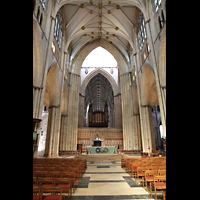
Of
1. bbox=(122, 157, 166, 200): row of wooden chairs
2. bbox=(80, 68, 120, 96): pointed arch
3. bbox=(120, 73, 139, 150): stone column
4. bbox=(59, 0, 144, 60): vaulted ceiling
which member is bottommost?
bbox=(122, 157, 166, 200): row of wooden chairs

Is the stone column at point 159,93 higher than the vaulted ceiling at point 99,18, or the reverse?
the vaulted ceiling at point 99,18

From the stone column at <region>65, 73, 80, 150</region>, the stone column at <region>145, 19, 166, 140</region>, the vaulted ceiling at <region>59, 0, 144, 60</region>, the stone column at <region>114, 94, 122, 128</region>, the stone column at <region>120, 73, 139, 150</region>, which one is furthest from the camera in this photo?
the stone column at <region>114, 94, 122, 128</region>

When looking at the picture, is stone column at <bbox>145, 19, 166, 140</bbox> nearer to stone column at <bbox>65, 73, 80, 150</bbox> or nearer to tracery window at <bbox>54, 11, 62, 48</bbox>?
tracery window at <bbox>54, 11, 62, 48</bbox>

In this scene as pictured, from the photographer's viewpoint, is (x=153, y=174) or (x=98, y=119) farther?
(x=98, y=119)

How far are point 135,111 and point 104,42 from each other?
1325 centimetres

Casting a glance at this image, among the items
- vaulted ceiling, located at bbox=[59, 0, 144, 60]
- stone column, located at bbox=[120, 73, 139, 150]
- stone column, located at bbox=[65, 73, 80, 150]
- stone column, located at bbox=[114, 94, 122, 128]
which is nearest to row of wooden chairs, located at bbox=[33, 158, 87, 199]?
stone column, located at bbox=[65, 73, 80, 150]

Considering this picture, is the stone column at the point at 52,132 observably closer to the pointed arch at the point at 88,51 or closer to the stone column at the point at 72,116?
the stone column at the point at 72,116

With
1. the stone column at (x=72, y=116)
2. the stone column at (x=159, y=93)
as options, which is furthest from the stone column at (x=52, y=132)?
the stone column at (x=159, y=93)

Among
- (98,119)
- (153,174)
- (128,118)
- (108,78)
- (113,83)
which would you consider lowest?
(153,174)

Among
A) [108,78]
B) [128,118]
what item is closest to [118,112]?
[128,118]

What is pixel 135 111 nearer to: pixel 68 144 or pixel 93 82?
pixel 68 144

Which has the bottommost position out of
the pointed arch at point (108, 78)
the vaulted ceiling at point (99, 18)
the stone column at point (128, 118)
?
the stone column at point (128, 118)

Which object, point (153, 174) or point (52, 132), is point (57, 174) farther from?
point (52, 132)
